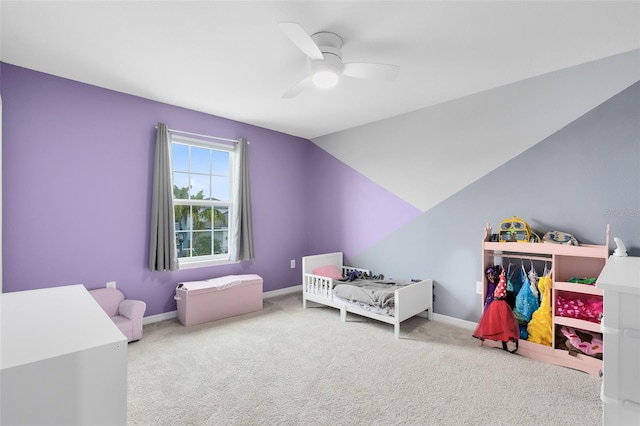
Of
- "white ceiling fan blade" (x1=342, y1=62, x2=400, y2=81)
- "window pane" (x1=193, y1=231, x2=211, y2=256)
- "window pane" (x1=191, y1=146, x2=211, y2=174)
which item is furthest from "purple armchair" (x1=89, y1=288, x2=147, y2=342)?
"white ceiling fan blade" (x1=342, y1=62, x2=400, y2=81)

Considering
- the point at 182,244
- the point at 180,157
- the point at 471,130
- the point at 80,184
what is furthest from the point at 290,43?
the point at 182,244

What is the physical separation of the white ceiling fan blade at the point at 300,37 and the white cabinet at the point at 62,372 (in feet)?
5.06

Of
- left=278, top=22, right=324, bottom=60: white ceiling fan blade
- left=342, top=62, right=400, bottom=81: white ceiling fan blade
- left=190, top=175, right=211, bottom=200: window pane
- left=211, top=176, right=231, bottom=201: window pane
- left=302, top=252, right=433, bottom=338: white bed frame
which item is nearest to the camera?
left=278, top=22, right=324, bottom=60: white ceiling fan blade

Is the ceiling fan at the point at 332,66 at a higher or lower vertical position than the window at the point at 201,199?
higher

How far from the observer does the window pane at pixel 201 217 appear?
375 centimetres

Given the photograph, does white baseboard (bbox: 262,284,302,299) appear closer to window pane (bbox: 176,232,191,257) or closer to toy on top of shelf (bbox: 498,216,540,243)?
window pane (bbox: 176,232,191,257)

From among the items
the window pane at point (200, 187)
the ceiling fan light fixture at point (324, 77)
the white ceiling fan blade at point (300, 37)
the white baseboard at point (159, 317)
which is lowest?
the white baseboard at point (159, 317)

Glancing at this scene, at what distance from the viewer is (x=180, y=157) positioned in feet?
11.9

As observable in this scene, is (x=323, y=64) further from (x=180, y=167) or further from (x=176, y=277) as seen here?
(x=176, y=277)

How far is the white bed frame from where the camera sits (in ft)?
9.57

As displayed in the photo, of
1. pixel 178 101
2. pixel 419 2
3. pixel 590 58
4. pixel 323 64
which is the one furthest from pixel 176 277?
pixel 590 58

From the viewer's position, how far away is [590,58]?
2383 millimetres

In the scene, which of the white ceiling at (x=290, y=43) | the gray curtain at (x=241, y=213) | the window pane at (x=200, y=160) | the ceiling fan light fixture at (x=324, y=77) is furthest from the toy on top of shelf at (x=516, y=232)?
the window pane at (x=200, y=160)

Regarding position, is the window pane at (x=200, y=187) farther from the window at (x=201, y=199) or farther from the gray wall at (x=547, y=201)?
the gray wall at (x=547, y=201)
